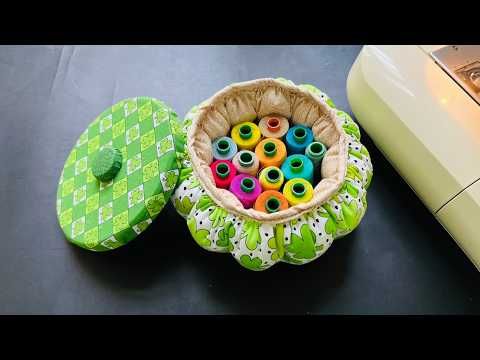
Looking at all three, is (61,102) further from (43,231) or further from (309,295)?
(309,295)

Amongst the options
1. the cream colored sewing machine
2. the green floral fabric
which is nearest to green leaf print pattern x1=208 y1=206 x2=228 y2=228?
the green floral fabric

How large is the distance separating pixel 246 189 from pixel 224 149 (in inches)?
5.4

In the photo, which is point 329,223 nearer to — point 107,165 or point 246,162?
point 246,162

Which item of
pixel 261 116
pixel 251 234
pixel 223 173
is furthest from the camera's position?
pixel 261 116

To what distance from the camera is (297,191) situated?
3.66 ft

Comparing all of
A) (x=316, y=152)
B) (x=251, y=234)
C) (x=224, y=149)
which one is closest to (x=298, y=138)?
(x=316, y=152)

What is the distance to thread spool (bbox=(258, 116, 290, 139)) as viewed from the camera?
1.22 meters

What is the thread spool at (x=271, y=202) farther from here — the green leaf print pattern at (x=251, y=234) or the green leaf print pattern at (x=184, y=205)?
the green leaf print pattern at (x=184, y=205)

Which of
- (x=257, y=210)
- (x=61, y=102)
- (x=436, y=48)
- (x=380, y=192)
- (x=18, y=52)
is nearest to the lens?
(x=257, y=210)

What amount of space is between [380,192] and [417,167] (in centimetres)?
18

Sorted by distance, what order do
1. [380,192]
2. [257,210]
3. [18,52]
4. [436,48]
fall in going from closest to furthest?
[257,210]
[436,48]
[380,192]
[18,52]

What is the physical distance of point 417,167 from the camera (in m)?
1.17

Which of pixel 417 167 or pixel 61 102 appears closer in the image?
pixel 417 167
